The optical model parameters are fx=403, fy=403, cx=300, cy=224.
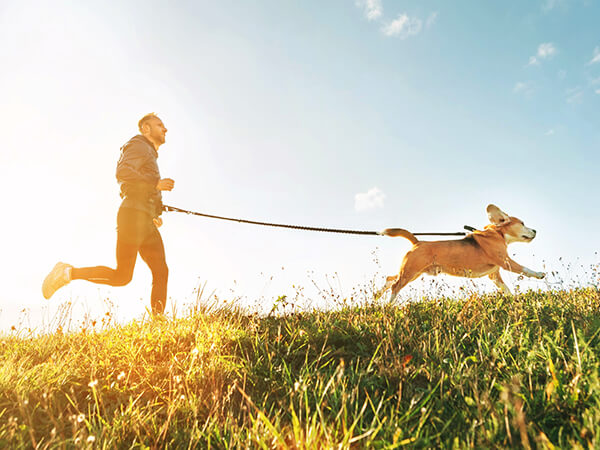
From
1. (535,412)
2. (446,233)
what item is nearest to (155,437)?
(535,412)

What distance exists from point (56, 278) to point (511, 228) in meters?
7.22

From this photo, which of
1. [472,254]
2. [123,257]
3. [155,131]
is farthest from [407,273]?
[155,131]

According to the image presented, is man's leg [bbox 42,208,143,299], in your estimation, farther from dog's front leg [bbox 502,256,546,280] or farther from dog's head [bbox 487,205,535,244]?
dog's head [bbox 487,205,535,244]

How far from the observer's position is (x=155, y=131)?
231 inches

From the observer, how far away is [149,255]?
531 centimetres

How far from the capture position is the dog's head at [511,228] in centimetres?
709

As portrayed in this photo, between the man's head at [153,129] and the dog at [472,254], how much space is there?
12.1 feet

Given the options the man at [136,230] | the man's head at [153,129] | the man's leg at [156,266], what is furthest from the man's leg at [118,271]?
the man's head at [153,129]

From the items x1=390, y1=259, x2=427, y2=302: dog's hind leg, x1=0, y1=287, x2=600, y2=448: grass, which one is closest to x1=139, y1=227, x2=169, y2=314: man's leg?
x1=0, y1=287, x2=600, y2=448: grass

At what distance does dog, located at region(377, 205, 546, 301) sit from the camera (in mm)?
6402

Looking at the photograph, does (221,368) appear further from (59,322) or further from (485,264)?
(485,264)

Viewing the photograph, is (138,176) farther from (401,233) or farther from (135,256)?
(401,233)

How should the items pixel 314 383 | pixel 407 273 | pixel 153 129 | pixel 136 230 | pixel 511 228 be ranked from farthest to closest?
pixel 511 228 < pixel 407 273 < pixel 153 129 < pixel 136 230 < pixel 314 383

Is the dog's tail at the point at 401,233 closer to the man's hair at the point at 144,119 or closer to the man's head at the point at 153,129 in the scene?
the man's head at the point at 153,129
